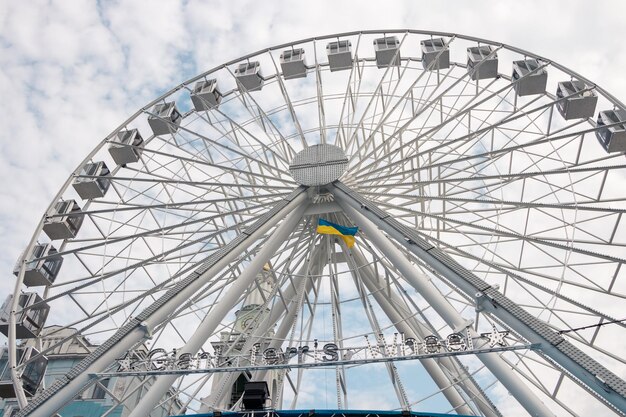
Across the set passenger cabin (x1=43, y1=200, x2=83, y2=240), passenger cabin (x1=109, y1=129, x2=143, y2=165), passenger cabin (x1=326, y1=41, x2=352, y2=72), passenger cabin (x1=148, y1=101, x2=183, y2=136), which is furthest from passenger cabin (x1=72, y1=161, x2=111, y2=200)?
passenger cabin (x1=326, y1=41, x2=352, y2=72)

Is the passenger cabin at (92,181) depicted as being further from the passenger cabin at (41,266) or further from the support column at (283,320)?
the support column at (283,320)

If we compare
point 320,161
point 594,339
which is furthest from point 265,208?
point 594,339

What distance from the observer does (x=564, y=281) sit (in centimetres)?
1500

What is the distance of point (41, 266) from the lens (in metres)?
17.1

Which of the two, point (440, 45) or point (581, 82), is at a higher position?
point (440, 45)

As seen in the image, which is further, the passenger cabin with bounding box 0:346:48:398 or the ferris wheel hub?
the ferris wheel hub

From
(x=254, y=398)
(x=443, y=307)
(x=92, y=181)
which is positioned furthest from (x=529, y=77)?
(x=92, y=181)

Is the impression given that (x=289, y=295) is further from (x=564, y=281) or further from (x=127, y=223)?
(x=564, y=281)

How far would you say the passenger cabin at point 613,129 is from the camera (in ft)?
50.4

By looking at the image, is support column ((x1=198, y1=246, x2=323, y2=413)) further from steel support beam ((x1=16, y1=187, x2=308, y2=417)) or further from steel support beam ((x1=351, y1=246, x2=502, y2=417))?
steel support beam ((x1=16, y1=187, x2=308, y2=417))

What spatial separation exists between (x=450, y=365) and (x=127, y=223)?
11.0m

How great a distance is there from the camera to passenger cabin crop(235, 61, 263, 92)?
2014 cm

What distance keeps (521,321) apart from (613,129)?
323 inches

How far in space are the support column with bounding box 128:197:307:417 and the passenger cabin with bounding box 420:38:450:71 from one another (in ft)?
22.5
